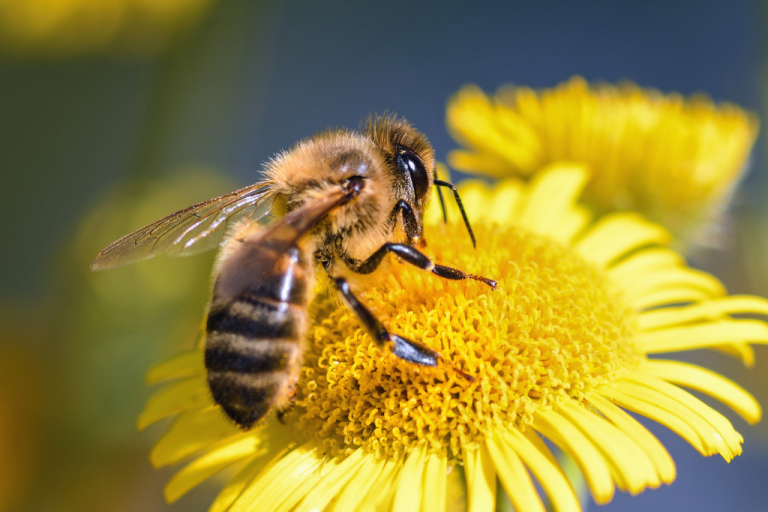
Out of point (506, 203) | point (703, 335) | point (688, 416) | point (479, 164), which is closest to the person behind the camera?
point (688, 416)

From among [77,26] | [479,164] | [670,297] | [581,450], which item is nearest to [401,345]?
[581,450]

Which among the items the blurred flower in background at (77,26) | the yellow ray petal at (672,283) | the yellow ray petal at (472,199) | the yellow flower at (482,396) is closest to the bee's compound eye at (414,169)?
the yellow flower at (482,396)

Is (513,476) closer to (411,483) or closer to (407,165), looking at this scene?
(411,483)

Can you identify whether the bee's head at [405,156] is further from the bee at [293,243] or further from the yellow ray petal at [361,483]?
the yellow ray petal at [361,483]

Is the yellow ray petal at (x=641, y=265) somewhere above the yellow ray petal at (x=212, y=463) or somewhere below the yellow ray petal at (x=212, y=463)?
above

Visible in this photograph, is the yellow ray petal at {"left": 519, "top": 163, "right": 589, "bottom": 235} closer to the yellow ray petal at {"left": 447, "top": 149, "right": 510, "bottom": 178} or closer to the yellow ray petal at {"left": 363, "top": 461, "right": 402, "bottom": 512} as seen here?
the yellow ray petal at {"left": 447, "top": 149, "right": 510, "bottom": 178}

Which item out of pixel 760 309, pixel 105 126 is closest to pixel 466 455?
pixel 760 309
